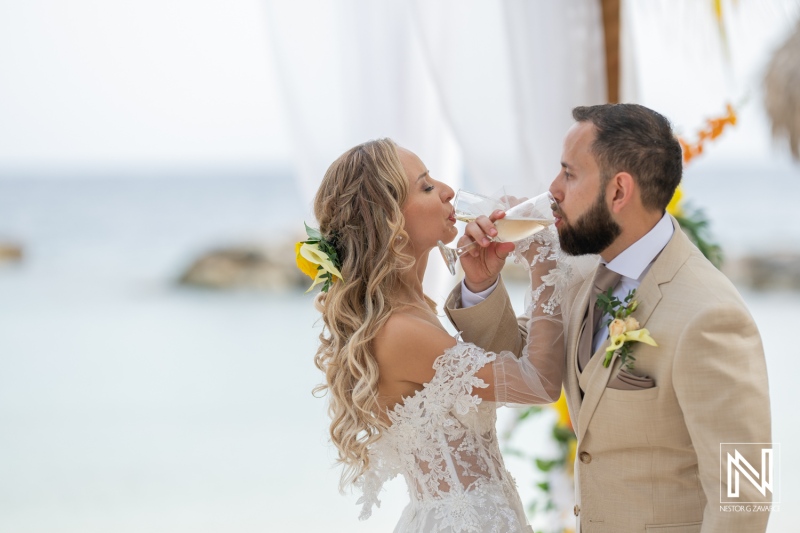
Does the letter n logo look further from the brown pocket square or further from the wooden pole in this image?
the wooden pole

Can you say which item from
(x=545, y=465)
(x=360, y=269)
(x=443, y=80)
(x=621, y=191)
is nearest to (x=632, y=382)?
(x=621, y=191)

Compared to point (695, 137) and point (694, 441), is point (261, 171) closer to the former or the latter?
point (695, 137)

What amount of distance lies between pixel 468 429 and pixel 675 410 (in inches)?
21.5

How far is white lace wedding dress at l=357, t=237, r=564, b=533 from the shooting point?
1.96 m

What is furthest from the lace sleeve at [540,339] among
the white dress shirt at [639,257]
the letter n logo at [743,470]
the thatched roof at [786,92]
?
the thatched roof at [786,92]

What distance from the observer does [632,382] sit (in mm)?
1762

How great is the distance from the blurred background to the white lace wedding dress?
1041 mm

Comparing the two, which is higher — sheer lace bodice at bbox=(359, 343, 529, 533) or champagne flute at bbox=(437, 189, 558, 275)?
champagne flute at bbox=(437, 189, 558, 275)

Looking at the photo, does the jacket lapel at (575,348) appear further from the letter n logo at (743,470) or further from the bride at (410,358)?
the letter n logo at (743,470)

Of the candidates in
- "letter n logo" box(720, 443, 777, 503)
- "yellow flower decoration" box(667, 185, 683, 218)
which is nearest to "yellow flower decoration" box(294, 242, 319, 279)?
"letter n logo" box(720, 443, 777, 503)

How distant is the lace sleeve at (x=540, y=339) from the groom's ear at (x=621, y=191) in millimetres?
270

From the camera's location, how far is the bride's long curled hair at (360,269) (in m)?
2.04

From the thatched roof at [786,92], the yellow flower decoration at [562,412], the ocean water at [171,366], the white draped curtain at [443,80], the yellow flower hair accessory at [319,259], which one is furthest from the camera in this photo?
the ocean water at [171,366]

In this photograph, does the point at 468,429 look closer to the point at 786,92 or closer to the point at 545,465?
the point at 545,465
